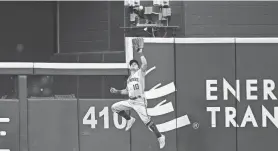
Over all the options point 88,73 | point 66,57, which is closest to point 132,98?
point 88,73

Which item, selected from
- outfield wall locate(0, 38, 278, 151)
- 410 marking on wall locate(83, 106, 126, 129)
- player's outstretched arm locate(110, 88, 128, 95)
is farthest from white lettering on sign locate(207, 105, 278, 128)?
player's outstretched arm locate(110, 88, 128, 95)

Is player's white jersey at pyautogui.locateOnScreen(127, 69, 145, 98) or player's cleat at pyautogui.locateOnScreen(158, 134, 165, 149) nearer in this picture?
player's white jersey at pyautogui.locateOnScreen(127, 69, 145, 98)

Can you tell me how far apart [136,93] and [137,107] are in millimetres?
325

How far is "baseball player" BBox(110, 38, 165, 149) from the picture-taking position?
14125 millimetres

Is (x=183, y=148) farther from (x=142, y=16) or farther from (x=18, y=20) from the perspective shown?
(x=18, y=20)

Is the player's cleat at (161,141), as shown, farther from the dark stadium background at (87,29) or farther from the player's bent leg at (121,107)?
the dark stadium background at (87,29)

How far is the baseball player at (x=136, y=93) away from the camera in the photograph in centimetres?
1412

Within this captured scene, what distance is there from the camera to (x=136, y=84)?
14.1 meters

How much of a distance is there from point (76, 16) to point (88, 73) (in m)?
4.45

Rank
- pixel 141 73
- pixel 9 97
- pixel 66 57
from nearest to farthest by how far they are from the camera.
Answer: pixel 141 73
pixel 9 97
pixel 66 57

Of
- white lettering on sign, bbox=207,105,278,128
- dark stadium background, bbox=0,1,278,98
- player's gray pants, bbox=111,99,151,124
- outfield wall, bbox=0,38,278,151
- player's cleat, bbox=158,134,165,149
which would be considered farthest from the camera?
white lettering on sign, bbox=207,105,278,128

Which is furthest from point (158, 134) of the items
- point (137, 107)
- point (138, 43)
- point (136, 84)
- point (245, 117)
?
point (245, 117)

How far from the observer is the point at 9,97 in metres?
15.1

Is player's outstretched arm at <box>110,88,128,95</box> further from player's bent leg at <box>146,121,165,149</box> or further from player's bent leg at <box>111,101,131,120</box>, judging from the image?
player's bent leg at <box>146,121,165,149</box>
